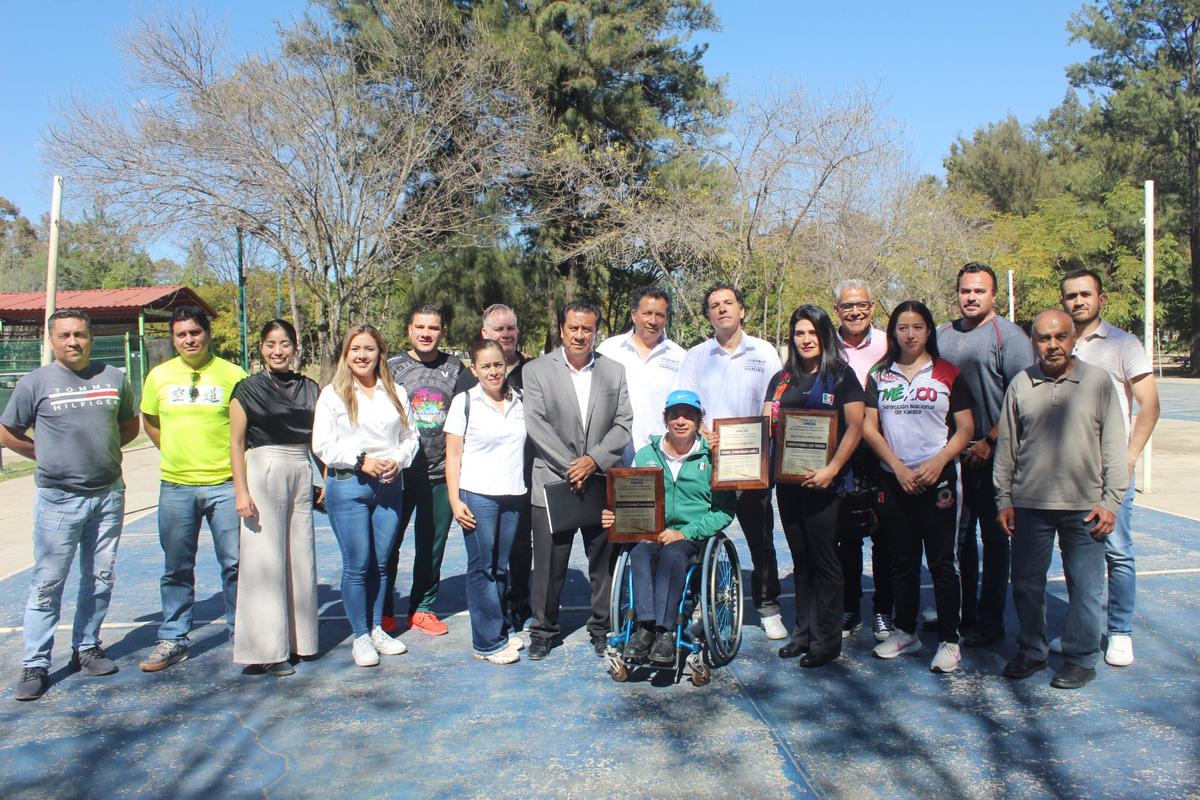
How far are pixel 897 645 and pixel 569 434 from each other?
1942mm

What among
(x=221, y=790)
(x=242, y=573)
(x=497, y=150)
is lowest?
(x=221, y=790)

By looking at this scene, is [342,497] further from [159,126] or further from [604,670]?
[159,126]

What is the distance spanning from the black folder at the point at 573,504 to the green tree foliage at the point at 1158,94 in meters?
42.3

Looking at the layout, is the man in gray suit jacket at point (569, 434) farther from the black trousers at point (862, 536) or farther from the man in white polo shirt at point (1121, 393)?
the man in white polo shirt at point (1121, 393)

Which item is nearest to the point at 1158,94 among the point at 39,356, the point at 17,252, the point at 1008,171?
the point at 1008,171

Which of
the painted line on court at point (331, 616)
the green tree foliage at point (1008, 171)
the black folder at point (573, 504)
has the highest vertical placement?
the green tree foliage at point (1008, 171)

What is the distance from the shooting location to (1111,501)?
403cm

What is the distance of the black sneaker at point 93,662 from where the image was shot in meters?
4.53

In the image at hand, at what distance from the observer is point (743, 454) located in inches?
175

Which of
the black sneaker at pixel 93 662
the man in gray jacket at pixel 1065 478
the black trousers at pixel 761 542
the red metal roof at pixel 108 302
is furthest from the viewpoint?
the red metal roof at pixel 108 302

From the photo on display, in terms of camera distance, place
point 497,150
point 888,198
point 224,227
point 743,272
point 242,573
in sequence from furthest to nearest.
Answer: point 888,198
point 497,150
point 743,272
point 224,227
point 242,573

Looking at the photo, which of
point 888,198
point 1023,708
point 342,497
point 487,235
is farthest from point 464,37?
point 1023,708

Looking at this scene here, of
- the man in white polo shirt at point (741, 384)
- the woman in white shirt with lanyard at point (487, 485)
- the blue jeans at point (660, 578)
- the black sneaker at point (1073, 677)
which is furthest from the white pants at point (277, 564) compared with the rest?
the black sneaker at point (1073, 677)

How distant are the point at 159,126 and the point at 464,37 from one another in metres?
8.49
